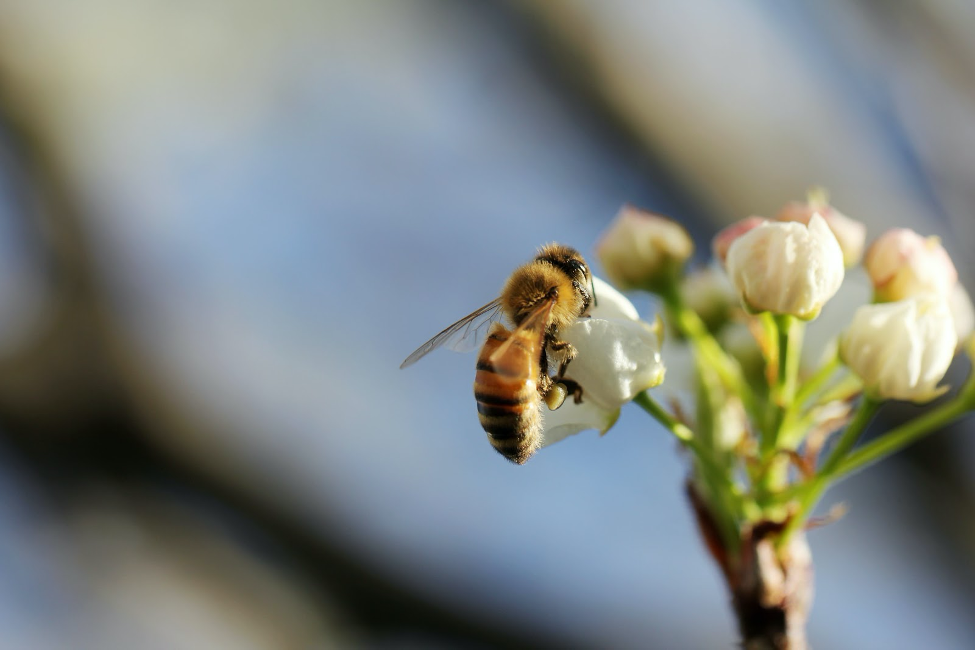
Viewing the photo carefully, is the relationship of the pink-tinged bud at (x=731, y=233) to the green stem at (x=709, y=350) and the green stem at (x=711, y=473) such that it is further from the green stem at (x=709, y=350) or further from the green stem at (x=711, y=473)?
the green stem at (x=711, y=473)

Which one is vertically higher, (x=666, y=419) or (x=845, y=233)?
(x=845, y=233)

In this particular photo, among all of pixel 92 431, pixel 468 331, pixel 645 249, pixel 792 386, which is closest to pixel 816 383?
pixel 792 386

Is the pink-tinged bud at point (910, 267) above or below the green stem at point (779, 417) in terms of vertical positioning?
above

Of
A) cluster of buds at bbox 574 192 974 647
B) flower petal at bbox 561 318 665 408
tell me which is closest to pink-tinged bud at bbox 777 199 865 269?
cluster of buds at bbox 574 192 974 647

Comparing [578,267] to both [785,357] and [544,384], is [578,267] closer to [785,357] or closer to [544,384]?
[544,384]

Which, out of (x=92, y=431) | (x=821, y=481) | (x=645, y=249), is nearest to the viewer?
(x=821, y=481)

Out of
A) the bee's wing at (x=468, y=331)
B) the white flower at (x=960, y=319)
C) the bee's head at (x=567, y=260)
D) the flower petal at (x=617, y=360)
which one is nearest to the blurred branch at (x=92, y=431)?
the bee's wing at (x=468, y=331)

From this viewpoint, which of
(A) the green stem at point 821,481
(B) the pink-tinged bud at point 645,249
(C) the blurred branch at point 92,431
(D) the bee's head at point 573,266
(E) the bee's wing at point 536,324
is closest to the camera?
(A) the green stem at point 821,481

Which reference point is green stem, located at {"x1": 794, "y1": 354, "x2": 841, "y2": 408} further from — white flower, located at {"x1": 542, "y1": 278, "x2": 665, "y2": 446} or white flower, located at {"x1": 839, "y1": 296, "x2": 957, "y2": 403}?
white flower, located at {"x1": 542, "y1": 278, "x2": 665, "y2": 446}
